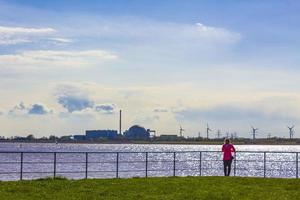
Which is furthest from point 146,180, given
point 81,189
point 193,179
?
point 81,189

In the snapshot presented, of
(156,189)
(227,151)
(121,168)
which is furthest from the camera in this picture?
(121,168)

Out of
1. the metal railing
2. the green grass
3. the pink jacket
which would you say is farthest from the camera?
the metal railing

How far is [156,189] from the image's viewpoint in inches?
1004

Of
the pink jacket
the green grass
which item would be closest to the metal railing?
the pink jacket

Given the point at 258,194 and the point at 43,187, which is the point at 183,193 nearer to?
the point at 258,194

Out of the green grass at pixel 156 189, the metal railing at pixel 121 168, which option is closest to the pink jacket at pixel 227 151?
the metal railing at pixel 121 168

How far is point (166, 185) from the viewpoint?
26812 millimetres

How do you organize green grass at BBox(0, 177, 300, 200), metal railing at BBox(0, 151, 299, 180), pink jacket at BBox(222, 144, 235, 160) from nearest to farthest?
1. green grass at BBox(0, 177, 300, 200)
2. pink jacket at BBox(222, 144, 235, 160)
3. metal railing at BBox(0, 151, 299, 180)

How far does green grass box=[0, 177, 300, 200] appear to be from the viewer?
2353cm

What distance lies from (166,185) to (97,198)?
15.4 feet

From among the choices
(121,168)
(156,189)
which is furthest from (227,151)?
→ (121,168)

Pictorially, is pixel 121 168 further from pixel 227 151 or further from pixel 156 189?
pixel 156 189

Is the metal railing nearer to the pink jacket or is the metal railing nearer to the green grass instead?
the pink jacket

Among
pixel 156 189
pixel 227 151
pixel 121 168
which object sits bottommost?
pixel 121 168
